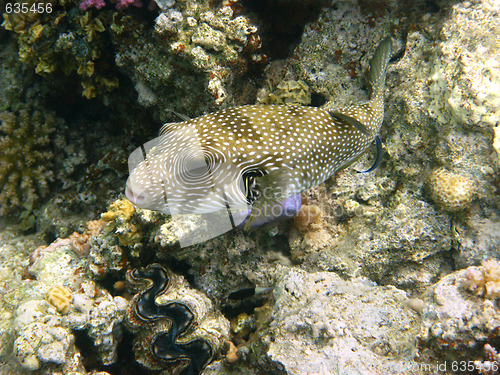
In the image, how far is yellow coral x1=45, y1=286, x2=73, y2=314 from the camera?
344 cm

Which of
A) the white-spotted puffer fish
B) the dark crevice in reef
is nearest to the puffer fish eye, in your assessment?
the white-spotted puffer fish

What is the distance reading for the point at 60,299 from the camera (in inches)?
136

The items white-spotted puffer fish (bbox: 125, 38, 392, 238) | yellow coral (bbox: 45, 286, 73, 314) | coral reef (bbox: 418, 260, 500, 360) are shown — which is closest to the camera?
coral reef (bbox: 418, 260, 500, 360)

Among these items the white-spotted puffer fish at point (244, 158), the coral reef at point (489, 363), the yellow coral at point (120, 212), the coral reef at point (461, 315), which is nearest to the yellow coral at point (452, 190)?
the coral reef at point (461, 315)

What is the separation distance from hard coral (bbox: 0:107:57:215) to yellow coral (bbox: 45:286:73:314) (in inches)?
107

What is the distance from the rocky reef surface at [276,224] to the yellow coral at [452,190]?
0.02m

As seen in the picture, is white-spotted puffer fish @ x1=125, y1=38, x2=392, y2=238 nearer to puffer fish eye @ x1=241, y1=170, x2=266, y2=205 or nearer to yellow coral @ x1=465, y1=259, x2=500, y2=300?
puffer fish eye @ x1=241, y1=170, x2=266, y2=205

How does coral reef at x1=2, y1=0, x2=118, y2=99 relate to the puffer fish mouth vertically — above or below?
above

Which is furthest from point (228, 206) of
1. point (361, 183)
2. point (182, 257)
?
point (361, 183)

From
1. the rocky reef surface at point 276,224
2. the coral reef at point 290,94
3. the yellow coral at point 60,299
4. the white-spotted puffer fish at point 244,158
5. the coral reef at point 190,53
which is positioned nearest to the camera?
the white-spotted puffer fish at point 244,158

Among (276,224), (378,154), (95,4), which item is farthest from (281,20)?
(276,224)

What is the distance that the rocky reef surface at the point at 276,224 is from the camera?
9.66 ft

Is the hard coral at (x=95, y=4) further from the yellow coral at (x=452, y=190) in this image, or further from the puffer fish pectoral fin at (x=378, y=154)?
the yellow coral at (x=452, y=190)

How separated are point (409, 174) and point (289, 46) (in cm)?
265
